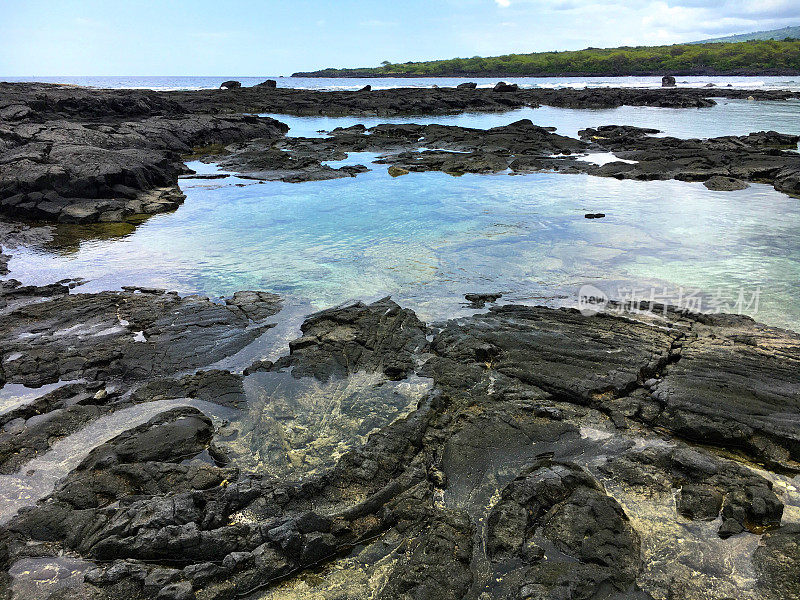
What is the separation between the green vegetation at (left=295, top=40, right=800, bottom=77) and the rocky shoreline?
110m

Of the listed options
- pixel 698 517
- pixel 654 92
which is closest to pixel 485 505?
pixel 698 517

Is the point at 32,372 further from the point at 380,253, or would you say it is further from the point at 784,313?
the point at 784,313

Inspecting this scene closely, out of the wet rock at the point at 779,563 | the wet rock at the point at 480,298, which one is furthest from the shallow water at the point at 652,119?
the wet rock at the point at 779,563

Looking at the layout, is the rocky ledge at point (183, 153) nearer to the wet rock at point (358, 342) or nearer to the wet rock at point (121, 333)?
the wet rock at point (121, 333)

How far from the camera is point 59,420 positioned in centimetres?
611

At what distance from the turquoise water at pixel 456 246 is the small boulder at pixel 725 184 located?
1.22 feet

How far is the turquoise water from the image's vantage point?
33.1 ft

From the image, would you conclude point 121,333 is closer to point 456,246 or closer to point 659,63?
point 456,246

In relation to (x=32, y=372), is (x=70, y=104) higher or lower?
higher

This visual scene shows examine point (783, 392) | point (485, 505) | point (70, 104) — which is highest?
point (70, 104)

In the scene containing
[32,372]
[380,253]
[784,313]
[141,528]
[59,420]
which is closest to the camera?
[141,528]

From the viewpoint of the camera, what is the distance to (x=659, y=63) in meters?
110

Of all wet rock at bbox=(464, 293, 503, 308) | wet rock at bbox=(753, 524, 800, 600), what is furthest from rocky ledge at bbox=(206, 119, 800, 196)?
wet rock at bbox=(753, 524, 800, 600)

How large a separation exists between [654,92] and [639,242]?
197 ft
